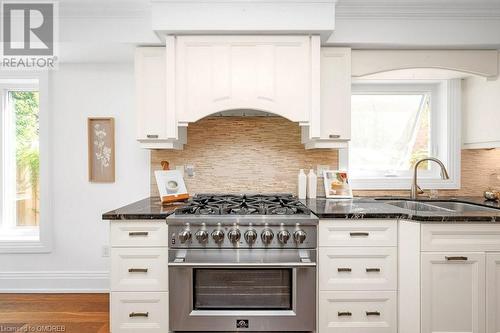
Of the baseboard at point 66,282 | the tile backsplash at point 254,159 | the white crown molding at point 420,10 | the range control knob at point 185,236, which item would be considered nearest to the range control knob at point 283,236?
the range control knob at point 185,236

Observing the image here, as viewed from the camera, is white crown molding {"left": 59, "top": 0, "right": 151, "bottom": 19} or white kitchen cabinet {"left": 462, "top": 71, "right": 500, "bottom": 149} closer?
white crown molding {"left": 59, "top": 0, "right": 151, "bottom": 19}

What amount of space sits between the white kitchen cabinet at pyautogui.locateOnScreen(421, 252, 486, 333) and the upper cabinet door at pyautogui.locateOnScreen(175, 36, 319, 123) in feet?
4.31

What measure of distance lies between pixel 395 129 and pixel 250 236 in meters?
1.79

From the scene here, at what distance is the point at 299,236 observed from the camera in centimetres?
205

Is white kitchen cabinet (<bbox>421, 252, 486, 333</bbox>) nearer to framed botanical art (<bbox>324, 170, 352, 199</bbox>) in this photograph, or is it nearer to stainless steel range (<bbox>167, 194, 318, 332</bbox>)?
stainless steel range (<bbox>167, 194, 318, 332</bbox>)

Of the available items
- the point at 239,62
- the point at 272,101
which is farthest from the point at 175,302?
the point at 239,62

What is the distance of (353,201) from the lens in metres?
2.64

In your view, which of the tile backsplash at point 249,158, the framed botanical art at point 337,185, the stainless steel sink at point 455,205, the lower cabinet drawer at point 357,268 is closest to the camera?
the lower cabinet drawer at point 357,268

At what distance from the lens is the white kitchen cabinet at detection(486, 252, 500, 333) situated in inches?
79.5

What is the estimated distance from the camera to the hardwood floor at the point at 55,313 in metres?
2.51

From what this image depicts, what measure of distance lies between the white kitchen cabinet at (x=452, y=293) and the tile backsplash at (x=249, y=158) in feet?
3.75

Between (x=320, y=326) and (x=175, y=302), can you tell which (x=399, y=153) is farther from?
(x=175, y=302)

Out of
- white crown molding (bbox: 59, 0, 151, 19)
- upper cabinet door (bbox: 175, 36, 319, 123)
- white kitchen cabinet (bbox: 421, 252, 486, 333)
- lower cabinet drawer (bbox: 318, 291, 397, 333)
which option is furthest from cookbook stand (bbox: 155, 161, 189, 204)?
white kitchen cabinet (bbox: 421, 252, 486, 333)

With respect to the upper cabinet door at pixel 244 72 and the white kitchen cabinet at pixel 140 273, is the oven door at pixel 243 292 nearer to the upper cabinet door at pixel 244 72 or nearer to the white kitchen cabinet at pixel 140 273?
the white kitchen cabinet at pixel 140 273
